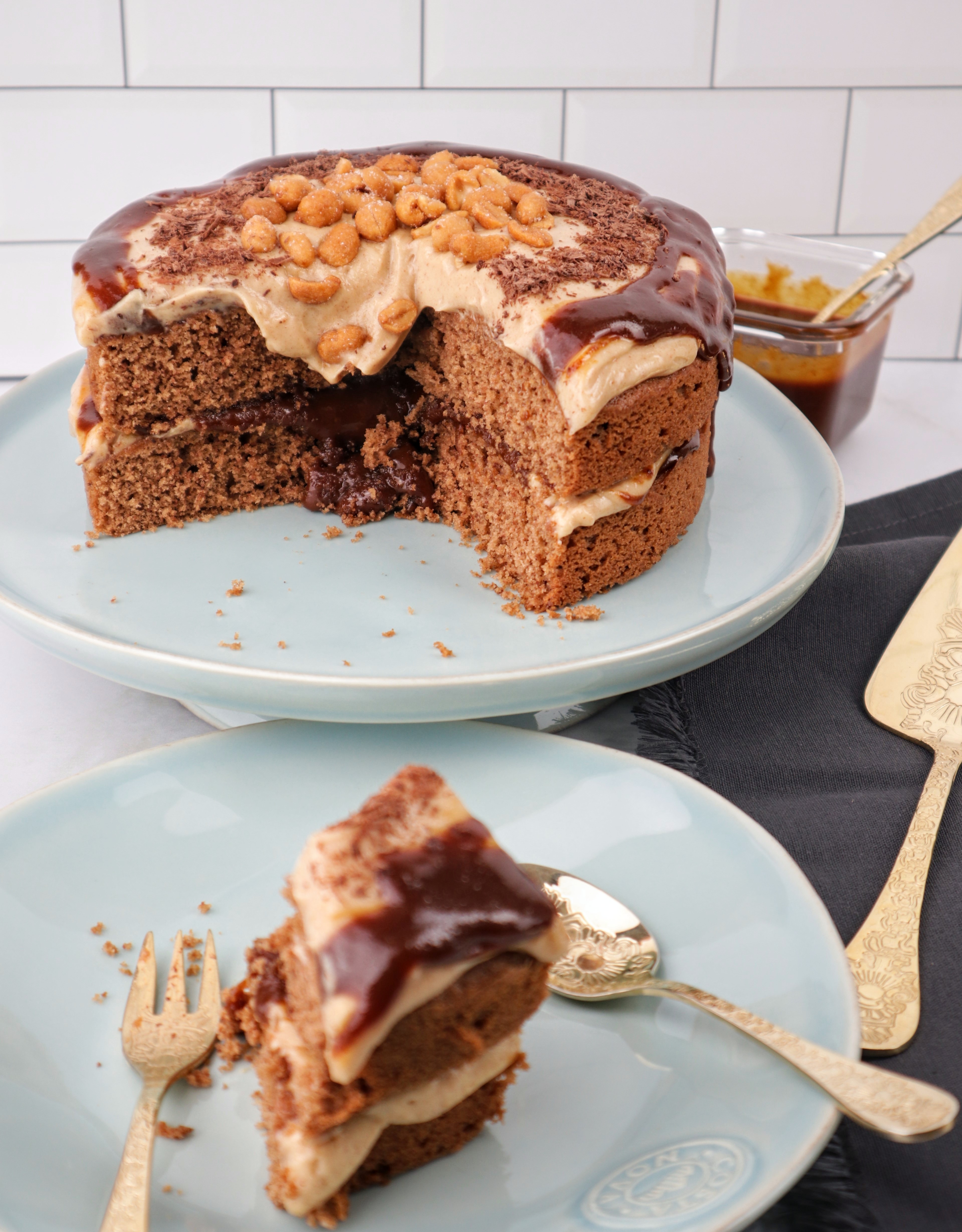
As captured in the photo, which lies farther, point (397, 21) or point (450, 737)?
point (397, 21)

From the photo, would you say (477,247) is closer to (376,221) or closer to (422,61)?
(376,221)

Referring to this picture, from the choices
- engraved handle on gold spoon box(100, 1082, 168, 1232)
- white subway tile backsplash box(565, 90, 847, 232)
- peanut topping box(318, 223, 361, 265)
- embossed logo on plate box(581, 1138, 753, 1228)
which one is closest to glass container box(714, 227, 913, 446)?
white subway tile backsplash box(565, 90, 847, 232)

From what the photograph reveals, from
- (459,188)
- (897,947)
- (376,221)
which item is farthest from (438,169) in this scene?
(897,947)

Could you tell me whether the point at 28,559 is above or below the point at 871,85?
below

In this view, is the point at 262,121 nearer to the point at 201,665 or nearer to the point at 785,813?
the point at 201,665

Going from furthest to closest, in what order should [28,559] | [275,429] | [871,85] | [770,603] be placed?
[871,85] → [275,429] → [28,559] → [770,603]

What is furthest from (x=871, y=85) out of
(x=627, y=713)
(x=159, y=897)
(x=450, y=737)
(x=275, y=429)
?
(x=159, y=897)

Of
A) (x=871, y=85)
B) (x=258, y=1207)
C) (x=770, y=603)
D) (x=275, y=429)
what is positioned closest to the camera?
(x=258, y=1207)
